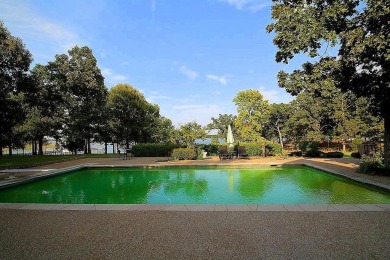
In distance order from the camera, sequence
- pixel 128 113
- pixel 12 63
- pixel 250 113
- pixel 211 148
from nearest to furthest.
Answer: pixel 12 63, pixel 211 148, pixel 250 113, pixel 128 113

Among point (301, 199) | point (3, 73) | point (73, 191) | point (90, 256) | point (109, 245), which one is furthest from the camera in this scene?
point (3, 73)

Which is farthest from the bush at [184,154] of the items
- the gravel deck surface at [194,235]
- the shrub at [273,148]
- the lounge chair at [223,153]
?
the gravel deck surface at [194,235]

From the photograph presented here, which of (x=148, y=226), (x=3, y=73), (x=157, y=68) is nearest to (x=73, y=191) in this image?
(x=148, y=226)

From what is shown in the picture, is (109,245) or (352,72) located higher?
(352,72)

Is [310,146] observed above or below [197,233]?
above

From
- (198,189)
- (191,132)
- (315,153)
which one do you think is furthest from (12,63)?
(315,153)

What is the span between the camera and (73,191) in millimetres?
9852

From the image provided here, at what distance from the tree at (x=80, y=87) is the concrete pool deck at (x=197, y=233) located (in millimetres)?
23508

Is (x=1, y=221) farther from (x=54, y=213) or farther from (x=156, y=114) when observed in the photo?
(x=156, y=114)

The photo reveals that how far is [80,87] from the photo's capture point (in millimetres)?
28000

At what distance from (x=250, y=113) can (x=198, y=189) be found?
64.5 ft

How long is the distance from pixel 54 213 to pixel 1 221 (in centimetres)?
90

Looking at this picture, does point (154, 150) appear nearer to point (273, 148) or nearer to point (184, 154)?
point (184, 154)

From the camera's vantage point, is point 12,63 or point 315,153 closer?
point 12,63
